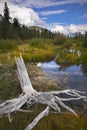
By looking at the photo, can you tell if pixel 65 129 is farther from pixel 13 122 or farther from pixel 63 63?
pixel 63 63

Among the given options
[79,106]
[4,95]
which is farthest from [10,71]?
[79,106]

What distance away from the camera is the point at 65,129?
36.6ft

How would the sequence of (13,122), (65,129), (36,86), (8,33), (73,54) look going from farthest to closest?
(8,33)
(73,54)
(36,86)
(13,122)
(65,129)

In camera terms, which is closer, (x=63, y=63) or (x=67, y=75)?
(x=67, y=75)

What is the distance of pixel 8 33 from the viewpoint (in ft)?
213

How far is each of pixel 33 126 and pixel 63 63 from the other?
78.5 feet

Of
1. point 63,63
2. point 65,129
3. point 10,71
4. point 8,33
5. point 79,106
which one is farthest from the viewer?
point 8,33

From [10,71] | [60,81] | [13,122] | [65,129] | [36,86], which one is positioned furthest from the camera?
[10,71]

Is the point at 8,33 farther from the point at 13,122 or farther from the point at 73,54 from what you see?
the point at 13,122

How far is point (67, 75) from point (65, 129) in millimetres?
14191

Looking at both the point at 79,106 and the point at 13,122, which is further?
the point at 79,106

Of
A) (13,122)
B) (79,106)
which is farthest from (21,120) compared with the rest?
(79,106)

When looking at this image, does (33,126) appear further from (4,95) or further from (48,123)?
(4,95)

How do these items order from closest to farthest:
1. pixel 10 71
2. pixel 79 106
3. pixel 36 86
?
pixel 79 106 < pixel 36 86 < pixel 10 71
